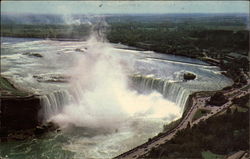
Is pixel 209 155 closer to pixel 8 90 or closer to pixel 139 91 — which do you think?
pixel 139 91

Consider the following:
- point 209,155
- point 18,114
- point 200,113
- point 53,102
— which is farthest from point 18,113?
point 209,155

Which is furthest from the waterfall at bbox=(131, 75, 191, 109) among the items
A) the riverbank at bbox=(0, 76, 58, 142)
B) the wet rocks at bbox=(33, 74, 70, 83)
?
the riverbank at bbox=(0, 76, 58, 142)

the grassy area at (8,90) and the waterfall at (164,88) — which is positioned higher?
the grassy area at (8,90)

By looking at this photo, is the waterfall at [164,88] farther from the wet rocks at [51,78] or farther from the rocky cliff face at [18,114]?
the rocky cliff face at [18,114]

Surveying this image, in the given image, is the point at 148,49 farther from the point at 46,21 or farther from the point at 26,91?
the point at 46,21

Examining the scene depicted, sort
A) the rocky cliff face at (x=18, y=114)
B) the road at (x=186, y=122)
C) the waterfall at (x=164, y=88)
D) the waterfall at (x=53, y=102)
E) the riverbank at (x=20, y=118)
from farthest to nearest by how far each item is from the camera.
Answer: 1. the waterfall at (x=164, y=88)
2. the waterfall at (x=53, y=102)
3. the rocky cliff face at (x=18, y=114)
4. the riverbank at (x=20, y=118)
5. the road at (x=186, y=122)

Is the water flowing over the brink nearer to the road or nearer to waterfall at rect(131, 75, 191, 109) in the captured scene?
waterfall at rect(131, 75, 191, 109)

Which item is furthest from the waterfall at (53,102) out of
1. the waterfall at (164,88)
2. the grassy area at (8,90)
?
the waterfall at (164,88)

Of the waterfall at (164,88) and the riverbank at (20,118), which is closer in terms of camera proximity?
the riverbank at (20,118)

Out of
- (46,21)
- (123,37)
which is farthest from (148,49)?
(46,21)
